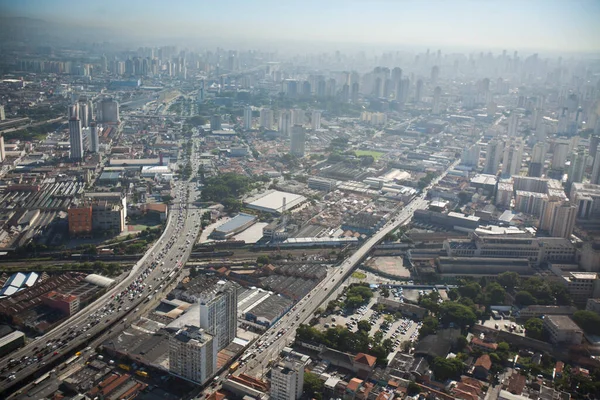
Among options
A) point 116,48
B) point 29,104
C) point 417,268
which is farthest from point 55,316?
point 116,48

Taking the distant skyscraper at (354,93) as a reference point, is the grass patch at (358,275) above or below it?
below

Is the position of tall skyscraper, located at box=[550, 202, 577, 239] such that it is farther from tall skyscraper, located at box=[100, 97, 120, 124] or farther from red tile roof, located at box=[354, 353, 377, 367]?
tall skyscraper, located at box=[100, 97, 120, 124]

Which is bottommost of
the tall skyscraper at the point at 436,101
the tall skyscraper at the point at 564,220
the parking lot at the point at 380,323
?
the parking lot at the point at 380,323

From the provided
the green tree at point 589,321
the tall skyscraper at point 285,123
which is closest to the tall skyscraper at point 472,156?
the tall skyscraper at point 285,123

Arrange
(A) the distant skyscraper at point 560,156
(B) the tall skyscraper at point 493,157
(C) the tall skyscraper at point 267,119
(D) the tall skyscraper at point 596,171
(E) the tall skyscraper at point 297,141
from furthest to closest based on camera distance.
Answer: (C) the tall skyscraper at point 267,119 < (E) the tall skyscraper at point 297,141 < (A) the distant skyscraper at point 560,156 < (B) the tall skyscraper at point 493,157 < (D) the tall skyscraper at point 596,171

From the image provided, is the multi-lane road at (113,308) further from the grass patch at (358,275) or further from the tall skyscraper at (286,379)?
the grass patch at (358,275)

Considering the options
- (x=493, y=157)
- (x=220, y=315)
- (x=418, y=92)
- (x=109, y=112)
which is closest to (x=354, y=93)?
(x=418, y=92)

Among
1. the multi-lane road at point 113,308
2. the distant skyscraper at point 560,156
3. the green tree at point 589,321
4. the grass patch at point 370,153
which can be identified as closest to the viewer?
the multi-lane road at point 113,308

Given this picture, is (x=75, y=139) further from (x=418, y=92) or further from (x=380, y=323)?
(x=418, y=92)
